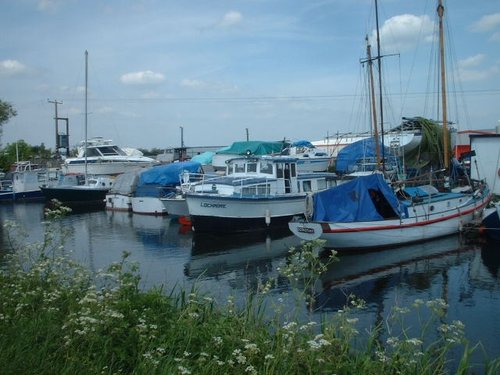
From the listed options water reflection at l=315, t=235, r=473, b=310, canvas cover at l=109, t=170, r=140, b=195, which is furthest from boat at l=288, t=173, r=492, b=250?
canvas cover at l=109, t=170, r=140, b=195

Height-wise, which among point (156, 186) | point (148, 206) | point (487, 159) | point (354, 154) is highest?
point (354, 154)

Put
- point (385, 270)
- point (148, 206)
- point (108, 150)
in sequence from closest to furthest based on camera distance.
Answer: point (385, 270) < point (148, 206) < point (108, 150)

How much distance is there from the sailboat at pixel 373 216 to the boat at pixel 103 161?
3244cm

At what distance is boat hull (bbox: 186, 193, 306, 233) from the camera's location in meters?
23.4

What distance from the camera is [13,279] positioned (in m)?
8.35

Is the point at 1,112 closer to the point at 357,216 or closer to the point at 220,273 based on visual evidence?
the point at 220,273

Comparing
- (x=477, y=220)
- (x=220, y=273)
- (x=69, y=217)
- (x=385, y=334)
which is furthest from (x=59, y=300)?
(x=69, y=217)

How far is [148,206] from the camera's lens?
33.7 meters

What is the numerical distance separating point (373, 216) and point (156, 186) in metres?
18.3

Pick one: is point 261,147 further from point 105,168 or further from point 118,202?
point 105,168

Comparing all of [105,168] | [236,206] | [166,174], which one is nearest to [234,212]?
[236,206]

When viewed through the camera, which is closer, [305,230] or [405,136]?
[305,230]

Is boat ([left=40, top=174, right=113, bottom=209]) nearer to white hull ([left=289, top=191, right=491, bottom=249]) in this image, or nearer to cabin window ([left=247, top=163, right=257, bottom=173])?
cabin window ([left=247, top=163, right=257, bottom=173])

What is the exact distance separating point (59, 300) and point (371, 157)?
2998cm
